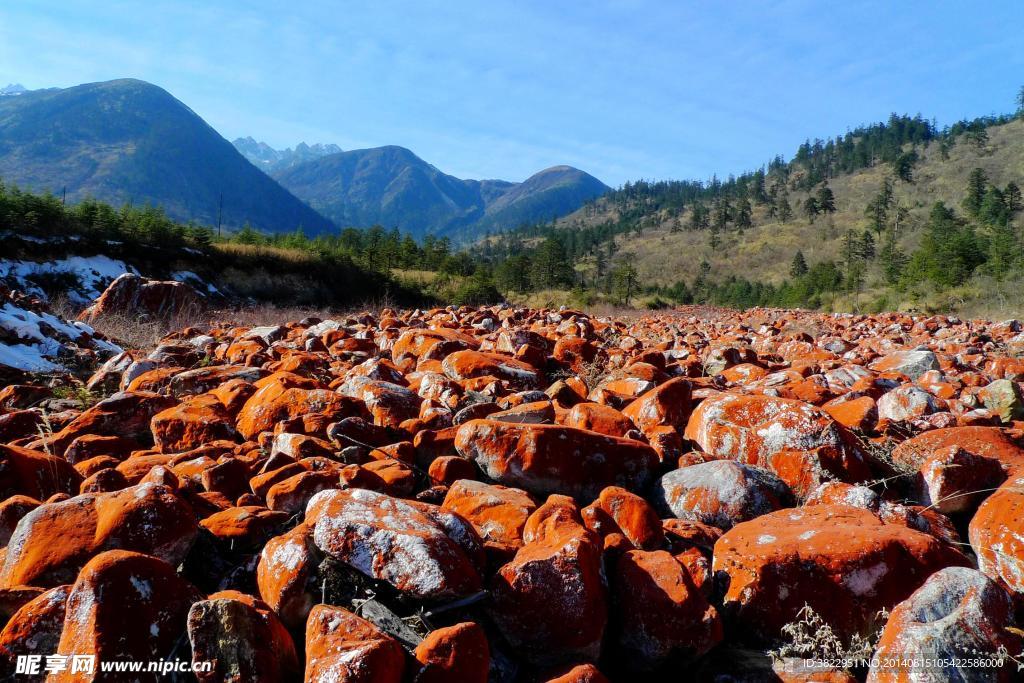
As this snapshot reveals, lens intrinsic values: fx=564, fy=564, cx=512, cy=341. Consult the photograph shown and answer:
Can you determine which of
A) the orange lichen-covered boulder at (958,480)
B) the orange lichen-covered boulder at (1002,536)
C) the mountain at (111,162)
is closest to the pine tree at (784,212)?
the orange lichen-covered boulder at (958,480)

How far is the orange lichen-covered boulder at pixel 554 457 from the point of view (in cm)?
266

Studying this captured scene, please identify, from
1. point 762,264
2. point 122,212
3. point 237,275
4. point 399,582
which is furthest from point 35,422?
point 762,264

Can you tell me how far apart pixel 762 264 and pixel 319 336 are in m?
81.4

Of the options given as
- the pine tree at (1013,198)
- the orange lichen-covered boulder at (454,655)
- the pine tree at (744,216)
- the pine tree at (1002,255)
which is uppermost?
the pine tree at (744,216)

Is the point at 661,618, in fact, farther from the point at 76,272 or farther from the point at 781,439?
the point at 76,272

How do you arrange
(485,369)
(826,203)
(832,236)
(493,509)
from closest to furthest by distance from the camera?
(493,509), (485,369), (832,236), (826,203)

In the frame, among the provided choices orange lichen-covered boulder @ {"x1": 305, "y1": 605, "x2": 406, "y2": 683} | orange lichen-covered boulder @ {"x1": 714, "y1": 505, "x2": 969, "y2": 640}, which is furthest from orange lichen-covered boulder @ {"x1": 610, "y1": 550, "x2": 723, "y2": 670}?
orange lichen-covered boulder @ {"x1": 305, "y1": 605, "x2": 406, "y2": 683}

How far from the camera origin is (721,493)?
8.18ft

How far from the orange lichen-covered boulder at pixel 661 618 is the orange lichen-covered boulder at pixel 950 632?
0.46 m

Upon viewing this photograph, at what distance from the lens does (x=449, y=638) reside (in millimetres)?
1544

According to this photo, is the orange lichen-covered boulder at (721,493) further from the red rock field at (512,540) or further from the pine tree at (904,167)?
the pine tree at (904,167)

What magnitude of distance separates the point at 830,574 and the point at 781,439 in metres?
1.02

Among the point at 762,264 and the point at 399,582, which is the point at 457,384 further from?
the point at 762,264

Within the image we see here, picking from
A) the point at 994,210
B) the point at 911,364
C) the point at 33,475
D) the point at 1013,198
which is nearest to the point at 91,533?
the point at 33,475
